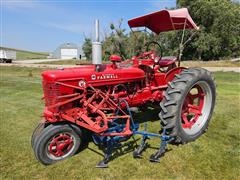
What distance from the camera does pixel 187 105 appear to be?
421 centimetres

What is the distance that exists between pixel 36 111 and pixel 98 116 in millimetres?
2923

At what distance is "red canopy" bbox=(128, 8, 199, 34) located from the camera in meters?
4.15

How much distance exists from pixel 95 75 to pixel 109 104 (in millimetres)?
511

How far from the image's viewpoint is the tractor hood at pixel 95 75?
320 cm

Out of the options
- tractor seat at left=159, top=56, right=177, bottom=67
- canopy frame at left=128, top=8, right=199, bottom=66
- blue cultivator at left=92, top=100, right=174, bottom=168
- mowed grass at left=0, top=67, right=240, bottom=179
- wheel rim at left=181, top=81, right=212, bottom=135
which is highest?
canopy frame at left=128, top=8, right=199, bottom=66

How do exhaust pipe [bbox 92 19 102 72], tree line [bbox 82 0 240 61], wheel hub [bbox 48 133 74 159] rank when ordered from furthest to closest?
tree line [bbox 82 0 240 61]
exhaust pipe [bbox 92 19 102 72]
wheel hub [bbox 48 133 74 159]

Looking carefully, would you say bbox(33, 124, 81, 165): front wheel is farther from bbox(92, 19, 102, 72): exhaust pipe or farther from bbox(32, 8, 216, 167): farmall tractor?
bbox(92, 19, 102, 72): exhaust pipe

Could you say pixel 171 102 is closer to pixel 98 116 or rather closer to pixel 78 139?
pixel 98 116

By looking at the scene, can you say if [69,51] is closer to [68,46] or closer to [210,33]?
[68,46]

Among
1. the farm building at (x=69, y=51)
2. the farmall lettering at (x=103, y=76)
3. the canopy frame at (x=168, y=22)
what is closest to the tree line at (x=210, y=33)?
the canopy frame at (x=168, y=22)

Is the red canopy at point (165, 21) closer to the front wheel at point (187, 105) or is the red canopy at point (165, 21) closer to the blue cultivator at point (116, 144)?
the front wheel at point (187, 105)

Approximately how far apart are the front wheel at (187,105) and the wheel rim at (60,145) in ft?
4.63

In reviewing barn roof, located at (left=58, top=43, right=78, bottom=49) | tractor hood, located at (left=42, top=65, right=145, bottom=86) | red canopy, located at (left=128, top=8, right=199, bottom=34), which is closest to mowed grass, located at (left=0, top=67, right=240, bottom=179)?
tractor hood, located at (left=42, top=65, right=145, bottom=86)

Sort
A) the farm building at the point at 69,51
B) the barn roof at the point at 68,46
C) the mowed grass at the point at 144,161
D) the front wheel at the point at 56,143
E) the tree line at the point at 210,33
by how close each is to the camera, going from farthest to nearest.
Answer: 1. the barn roof at the point at 68,46
2. the farm building at the point at 69,51
3. the tree line at the point at 210,33
4. the front wheel at the point at 56,143
5. the mowed grass at the point at 144,161
